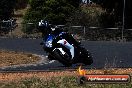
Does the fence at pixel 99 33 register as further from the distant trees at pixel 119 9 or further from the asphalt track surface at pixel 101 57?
the asphalt track surface at pixel 101 57

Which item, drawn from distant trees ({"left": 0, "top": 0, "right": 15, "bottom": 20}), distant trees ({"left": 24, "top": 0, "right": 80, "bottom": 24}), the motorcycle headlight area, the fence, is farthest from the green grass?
distant trees ({"left": 0, "top": 0, "right": 15, "bottom": 20})

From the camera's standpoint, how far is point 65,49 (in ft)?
39.4

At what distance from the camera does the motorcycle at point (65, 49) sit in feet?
37.3

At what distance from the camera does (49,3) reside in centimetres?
5162

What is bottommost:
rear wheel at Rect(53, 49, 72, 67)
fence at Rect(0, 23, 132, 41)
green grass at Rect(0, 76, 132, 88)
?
fence at Rect(0, 23, 132, 41)

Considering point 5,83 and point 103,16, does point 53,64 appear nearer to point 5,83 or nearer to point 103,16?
point 5,83

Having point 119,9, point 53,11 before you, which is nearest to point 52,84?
point 119,9

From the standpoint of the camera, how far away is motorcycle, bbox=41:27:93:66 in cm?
1138

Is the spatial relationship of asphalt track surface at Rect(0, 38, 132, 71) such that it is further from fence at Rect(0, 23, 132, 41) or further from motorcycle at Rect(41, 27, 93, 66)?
fence at Rect(0, 23, 132, 41)

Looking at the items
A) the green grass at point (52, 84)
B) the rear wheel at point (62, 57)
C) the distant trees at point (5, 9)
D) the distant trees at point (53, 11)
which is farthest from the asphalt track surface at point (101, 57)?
the distant trees at point (5, 9)

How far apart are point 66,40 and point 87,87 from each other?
1.84 meters

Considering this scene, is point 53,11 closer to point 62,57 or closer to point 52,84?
point 52,84

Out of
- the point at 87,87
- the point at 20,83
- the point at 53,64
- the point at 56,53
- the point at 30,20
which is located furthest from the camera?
the point at 30,20

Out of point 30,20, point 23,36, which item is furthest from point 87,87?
point 30,20
